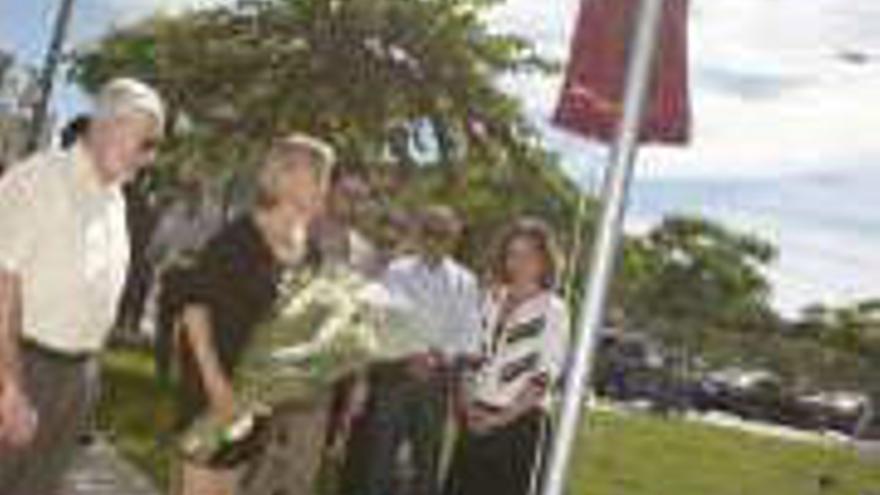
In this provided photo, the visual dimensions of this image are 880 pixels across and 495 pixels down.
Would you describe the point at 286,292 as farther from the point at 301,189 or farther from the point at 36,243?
the point at 36,243

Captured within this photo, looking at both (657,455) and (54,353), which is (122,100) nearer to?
(54,353)

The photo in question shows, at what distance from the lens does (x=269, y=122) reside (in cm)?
2936

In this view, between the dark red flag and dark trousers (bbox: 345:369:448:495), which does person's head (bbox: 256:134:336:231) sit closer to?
dark trousers (bbox: 345:369:448:495)

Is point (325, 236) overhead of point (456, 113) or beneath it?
overhead

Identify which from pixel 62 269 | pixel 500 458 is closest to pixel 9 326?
pixel 62 269

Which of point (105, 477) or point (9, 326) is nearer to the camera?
point (9, 326)

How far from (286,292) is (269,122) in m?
21.9

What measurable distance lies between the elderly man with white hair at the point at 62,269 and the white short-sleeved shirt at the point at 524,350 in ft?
7.67

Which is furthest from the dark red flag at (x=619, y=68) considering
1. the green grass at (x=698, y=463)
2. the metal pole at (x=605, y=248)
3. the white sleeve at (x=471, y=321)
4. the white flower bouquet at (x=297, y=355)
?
the green grass at (x=698, y=463)

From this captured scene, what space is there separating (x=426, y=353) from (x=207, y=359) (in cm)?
261

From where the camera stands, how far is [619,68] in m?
4.28

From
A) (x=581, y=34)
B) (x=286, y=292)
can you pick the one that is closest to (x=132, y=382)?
(x=286, y=292)

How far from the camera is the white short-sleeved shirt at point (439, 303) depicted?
30.9 ft

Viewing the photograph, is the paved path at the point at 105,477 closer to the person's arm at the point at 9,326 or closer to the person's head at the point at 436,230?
the person's head at the point at 436,230
